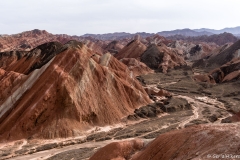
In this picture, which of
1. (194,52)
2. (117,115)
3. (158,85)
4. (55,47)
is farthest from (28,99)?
(194,52)

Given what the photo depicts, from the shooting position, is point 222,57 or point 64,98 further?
point 222,57

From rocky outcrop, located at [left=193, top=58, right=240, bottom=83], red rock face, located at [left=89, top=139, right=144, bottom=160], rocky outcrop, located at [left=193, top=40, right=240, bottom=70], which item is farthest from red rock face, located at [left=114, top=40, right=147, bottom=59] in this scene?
red rock face, located at [left=89, top=139, right=144, bottom=160]

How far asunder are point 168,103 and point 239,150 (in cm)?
4149

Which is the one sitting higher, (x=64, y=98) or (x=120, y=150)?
(x=64, y=98)

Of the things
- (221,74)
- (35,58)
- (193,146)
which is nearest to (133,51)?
(221,74)

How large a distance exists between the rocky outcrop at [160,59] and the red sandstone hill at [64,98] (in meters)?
63.6

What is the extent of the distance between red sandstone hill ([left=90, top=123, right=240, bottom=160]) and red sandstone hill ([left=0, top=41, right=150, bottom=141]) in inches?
768

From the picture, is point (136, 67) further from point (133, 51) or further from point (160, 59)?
point (133, 51)

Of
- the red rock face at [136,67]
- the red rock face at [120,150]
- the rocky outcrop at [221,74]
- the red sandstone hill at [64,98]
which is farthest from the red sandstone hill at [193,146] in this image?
the red rock face at [136,67]

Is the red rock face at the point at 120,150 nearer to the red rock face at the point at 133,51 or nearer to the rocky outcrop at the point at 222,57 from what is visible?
the rocky outcrop at the point at 222,57

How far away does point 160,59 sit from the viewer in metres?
121

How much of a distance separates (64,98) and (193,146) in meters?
30.5

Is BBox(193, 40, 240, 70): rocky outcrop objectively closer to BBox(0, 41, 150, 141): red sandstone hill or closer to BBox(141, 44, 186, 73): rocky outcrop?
BBox(141, 44, 186, 73): rocky outcrop

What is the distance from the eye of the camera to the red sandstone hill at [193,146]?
16.0 meters
